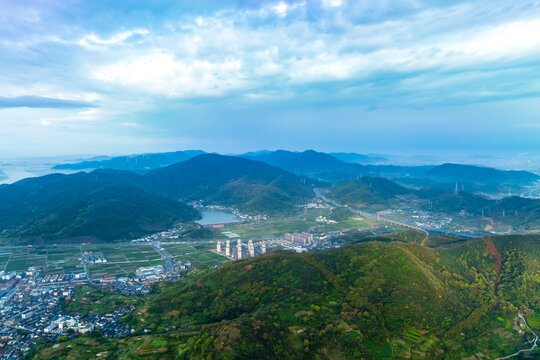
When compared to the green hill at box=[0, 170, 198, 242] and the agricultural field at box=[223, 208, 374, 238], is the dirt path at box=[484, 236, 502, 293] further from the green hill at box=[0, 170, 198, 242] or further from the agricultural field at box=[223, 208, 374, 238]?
the green hill at box=[0, 170, 198, 242]

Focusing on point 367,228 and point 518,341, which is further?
point 367,228

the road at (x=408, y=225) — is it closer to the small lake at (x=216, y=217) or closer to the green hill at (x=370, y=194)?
the green hill at (x=370, y=194)

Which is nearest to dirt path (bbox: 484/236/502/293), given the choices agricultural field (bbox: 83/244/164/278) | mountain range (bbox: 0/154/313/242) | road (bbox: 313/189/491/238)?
road (bbox: 313/189/491/238)

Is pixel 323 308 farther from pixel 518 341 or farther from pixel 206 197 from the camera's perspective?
pixel 206 197

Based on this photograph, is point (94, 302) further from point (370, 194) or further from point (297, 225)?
point (370, 194)

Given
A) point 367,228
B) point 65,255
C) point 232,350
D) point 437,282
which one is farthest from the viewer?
point 367,228

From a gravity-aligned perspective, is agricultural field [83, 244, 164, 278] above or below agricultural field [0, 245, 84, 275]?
below

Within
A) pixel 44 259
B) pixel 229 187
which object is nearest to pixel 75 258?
pixel 44 259

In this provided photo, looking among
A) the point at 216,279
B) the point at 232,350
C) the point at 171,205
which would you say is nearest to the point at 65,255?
the point at 216,279
